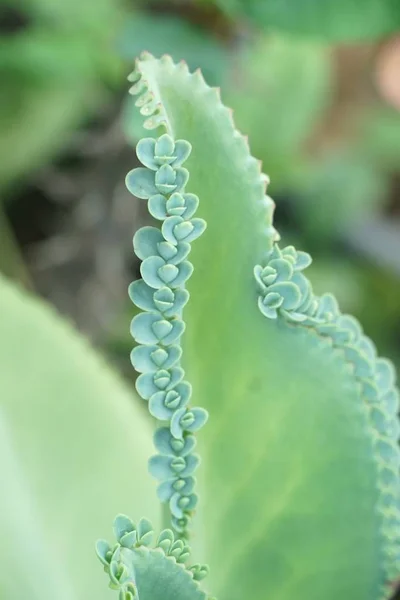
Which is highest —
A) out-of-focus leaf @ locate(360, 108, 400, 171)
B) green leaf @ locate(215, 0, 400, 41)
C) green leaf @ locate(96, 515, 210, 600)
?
out-of-focus leaf @ locate(360, 108, 400, 171)

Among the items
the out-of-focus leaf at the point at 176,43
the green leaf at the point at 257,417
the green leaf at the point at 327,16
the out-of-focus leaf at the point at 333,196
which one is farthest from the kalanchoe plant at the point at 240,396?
the out-of-focus leaf at the point at 333,196

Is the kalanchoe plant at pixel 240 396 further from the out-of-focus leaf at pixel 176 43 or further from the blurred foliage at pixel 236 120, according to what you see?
the out-of-focus leaf at pixel 176 43

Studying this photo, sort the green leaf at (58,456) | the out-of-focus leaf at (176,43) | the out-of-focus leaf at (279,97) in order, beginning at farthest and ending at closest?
the out-of-focus leaf at (279,97)
the out-of-focus leaf at (176,43)
the green leaf at (58,456)

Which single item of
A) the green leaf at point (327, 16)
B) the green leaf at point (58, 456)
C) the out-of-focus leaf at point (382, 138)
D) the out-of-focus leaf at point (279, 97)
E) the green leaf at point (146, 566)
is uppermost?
the out-of-focus leaf at point (382, 138)

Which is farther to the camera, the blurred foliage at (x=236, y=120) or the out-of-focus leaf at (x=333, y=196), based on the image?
the out-of-focus leaf at (x=333, y=196)

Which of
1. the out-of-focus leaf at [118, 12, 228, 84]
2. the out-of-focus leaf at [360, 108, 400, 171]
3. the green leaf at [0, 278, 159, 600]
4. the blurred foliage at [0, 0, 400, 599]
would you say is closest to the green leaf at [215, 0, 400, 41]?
the blurred foliage at [0, 0, 400, 599]

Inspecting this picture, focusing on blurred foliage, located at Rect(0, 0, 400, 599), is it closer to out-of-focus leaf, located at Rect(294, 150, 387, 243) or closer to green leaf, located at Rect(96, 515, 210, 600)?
out-of-focus leaf, located at Rect(294, 150, 387, 243)
